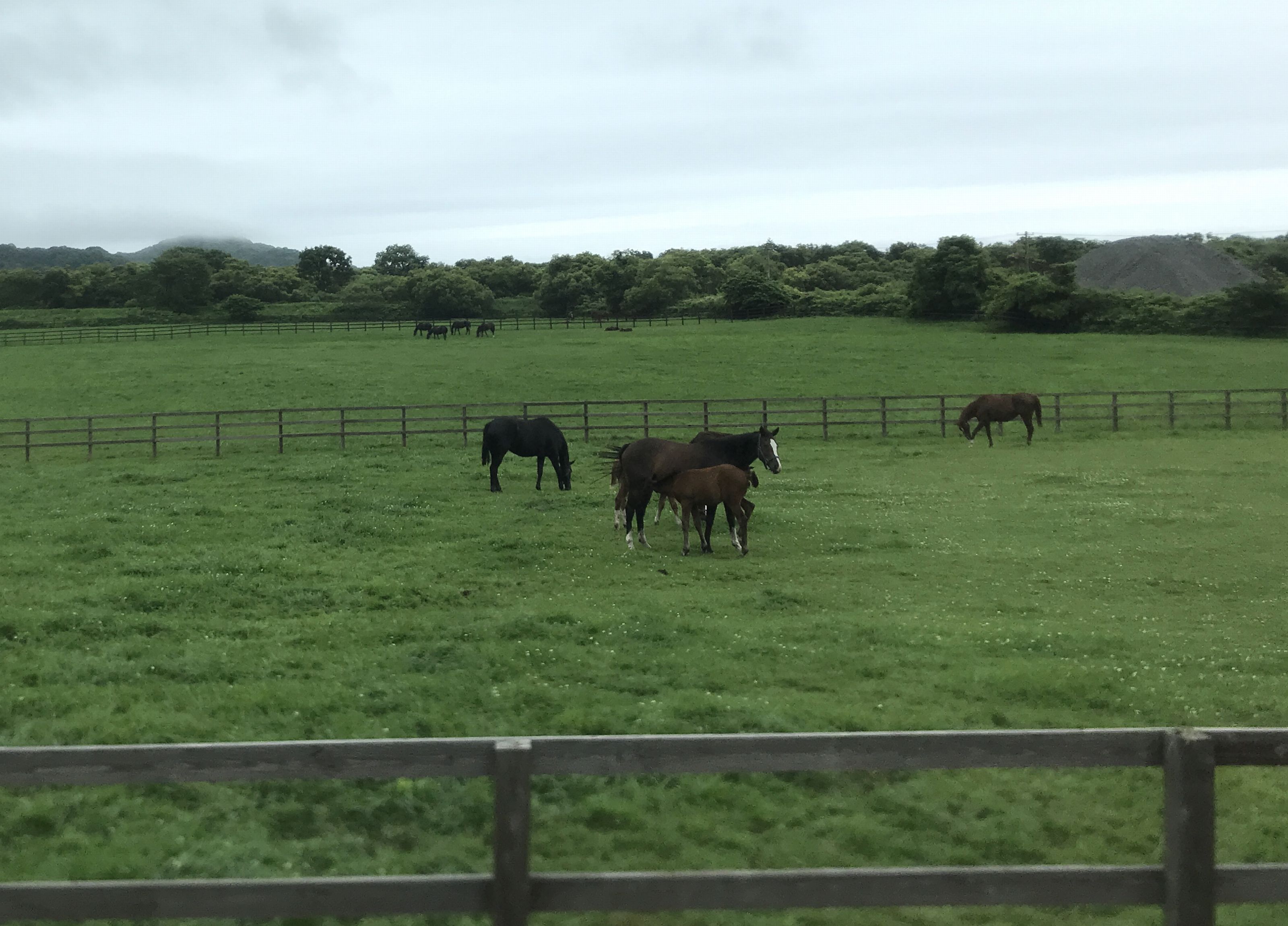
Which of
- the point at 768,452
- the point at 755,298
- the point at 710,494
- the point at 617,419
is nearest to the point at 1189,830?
the point at 710,494

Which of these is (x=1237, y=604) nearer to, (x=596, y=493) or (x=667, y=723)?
(x=667, y=723)

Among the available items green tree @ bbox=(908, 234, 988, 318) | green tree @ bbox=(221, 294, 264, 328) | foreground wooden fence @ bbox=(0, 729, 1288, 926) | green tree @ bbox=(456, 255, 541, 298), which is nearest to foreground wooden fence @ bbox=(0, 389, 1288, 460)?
foreground wooden fence @ bbox=(0, 729, 1288, 926)

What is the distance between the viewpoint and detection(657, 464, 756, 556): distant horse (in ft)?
43.9

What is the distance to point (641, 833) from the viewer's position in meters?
5.70

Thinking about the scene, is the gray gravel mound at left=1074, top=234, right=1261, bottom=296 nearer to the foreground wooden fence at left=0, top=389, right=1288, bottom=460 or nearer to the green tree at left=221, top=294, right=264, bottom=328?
the foreground wooden fence at left=0, top=389, right=1288, bottom=460

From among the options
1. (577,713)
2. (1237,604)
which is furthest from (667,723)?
(1237,604)

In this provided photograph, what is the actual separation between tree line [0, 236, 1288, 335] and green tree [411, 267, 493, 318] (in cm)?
12

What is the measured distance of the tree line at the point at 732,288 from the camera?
186 feet

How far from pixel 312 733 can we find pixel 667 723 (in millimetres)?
2348

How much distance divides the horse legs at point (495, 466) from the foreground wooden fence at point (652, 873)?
15973 millimetres

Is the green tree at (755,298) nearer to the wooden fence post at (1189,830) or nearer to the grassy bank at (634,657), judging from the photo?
the grassy bank at (634,657)

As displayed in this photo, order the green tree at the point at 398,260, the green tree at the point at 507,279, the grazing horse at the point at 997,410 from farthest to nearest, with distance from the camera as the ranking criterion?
the green tree at the point at 398,260 → the green tree at the point at 507,279 → the grazing horse at the point at 997,410

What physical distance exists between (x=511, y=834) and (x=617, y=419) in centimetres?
2771

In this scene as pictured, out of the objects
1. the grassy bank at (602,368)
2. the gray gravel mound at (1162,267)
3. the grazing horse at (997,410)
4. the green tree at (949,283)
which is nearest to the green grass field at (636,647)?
the grazing horse at (997,410)
